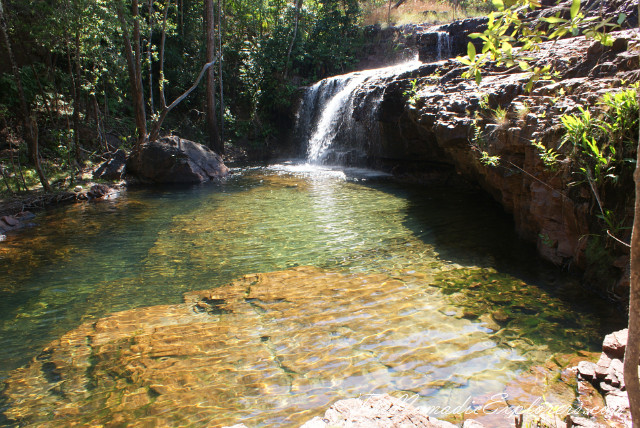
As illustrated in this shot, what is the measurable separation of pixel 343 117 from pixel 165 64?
893cm

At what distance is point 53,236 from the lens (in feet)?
22.4

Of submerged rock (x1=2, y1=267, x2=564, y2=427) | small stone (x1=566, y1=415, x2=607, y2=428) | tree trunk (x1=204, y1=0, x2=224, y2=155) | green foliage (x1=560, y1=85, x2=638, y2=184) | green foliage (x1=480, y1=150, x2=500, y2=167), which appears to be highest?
tree trunk (x1=204, y1=0, x2=224, y2=155)

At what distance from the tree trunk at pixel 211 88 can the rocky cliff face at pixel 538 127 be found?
32.0ft

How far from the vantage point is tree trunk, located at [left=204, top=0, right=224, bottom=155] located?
14992mm

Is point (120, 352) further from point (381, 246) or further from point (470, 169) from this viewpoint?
point (470, 169)

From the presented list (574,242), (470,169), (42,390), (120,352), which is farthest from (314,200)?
(42,390)

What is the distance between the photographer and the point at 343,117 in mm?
14039

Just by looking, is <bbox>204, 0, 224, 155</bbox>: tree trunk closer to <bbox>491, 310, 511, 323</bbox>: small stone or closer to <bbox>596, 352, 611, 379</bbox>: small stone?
<bbox>491, 310, 511, 323</bbox>: small stone

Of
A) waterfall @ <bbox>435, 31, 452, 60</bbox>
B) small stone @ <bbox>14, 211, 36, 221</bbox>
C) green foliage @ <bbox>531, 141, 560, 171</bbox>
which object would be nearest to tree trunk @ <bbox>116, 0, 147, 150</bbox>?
small stone @ <bbox>14, 211, 36, 221</bbox>

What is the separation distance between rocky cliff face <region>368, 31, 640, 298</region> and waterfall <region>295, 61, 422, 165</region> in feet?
12.8

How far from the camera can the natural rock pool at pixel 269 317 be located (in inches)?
113

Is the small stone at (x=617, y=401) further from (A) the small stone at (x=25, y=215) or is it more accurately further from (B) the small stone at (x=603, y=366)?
(A) the small stone at (x=25, y=215)

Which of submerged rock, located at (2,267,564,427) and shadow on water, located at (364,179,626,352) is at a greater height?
shadow on water, located at (364,179,626,352)

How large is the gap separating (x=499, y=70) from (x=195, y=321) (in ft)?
21.6
